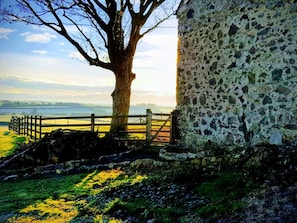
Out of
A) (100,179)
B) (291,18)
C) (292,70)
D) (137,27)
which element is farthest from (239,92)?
(137,27)

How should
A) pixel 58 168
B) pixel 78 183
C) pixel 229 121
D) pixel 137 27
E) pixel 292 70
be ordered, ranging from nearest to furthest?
pixel 292 70 < pixel 78 183 < pixel 229 121 < pixel 58 168 < pixel 137 27


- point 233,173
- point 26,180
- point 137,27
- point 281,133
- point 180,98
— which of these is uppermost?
point 137,27

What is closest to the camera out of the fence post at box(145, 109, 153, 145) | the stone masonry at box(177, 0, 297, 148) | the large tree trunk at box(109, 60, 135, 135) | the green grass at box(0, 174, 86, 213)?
the green grass at box(0, 174, 86, 213)

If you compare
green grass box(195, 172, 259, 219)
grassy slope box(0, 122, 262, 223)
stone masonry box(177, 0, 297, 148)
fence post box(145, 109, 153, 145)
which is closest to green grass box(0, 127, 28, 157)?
fence post box(145, 109, 153, 145)

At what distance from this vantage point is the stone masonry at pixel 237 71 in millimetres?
9023


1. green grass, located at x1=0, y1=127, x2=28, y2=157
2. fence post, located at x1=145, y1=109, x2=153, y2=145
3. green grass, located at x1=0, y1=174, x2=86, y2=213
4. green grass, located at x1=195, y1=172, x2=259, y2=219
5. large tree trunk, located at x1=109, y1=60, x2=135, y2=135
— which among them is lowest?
green grass, located at x1=0, y1=127, x2=28, y2=157

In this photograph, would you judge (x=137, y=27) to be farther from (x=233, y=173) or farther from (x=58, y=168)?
(x=233, y=173)

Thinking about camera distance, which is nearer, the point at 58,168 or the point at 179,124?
the point at 58,168

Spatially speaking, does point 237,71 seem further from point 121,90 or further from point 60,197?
point 121,90

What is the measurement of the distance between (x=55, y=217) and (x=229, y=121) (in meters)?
5.96

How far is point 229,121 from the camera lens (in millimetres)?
10484

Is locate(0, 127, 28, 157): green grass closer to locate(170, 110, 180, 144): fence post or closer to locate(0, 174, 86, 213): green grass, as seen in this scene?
locate(0, 174, 86, 213): green grass

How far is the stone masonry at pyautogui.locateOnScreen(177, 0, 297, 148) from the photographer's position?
9.02 meters

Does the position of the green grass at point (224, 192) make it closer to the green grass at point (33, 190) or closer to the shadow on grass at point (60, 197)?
the shadow on grass at point (60, 197)
